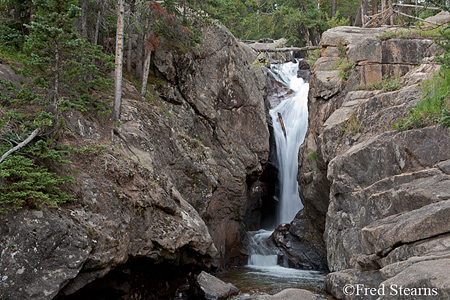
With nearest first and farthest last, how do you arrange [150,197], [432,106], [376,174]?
[150,197], [432,106], [376,174]

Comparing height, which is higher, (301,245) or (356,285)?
(356,285)

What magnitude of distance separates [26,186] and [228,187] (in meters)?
12.9

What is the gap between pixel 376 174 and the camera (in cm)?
1185

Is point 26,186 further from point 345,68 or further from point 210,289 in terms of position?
point 345,68

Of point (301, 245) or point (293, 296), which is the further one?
point (301, 245)

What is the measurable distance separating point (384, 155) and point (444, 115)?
2777 mm

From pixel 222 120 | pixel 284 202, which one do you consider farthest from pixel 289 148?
pixel 222 120

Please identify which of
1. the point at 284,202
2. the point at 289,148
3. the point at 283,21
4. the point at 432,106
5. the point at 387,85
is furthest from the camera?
the point at 283,21

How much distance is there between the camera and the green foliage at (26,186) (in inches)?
255

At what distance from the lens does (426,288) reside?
504 cm

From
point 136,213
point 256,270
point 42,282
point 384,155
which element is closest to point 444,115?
point 384,155

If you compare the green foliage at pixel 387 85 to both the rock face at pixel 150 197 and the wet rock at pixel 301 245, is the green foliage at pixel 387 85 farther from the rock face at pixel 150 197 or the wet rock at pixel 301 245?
the wet rock at pixel 301 245

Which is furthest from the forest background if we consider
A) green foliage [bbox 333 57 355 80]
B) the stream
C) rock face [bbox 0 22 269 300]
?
the stream

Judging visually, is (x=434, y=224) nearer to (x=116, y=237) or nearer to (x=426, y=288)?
(x=426, y=288)
